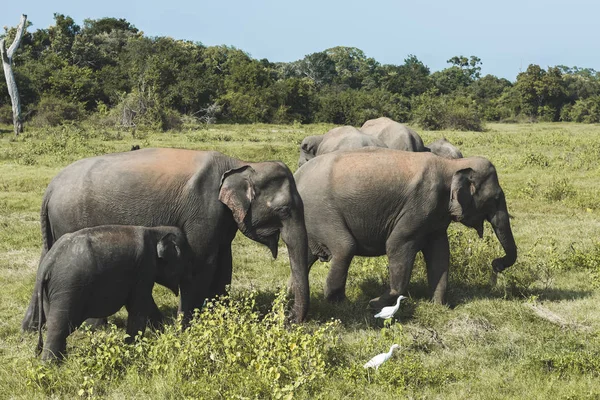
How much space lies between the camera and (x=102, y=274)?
607 cm

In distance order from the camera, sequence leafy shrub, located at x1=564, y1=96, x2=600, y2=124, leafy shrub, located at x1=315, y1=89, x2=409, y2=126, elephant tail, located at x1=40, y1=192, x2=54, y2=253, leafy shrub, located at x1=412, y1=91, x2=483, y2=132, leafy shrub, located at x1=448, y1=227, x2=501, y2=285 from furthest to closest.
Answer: leafy shrub, located at x1=564, y1=96, x2=600, y2=124
leafy shrub, located at x1=315, y1=89, x2=409, y2=126
leafy shrub, located at x1=412, y1=91, x2=483, y2=132
leafy shrub, located at x1=448, y1=227, x2=501, y2=285
elephant tail, located at x1=40, y1=192, x2=54, y2=253

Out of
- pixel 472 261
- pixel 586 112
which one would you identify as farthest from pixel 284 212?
pixel 586 112

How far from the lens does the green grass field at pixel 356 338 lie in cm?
561

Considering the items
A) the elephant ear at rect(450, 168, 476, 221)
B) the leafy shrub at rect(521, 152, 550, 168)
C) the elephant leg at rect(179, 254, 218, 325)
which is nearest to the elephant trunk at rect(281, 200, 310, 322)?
the elephant leg at rect(179, 254, 218, 325)

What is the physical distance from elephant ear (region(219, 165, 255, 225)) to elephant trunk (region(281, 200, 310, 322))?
420 millimetres

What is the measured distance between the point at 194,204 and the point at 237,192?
1.37 feet

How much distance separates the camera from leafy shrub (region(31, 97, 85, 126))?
2892 centimetres

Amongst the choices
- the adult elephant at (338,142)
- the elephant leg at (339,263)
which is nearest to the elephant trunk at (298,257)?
the elephant leg at (339,263)

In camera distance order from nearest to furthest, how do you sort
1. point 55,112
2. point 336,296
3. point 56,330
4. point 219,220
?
point 56,330
point 219,220
point 336,296
point 55,112

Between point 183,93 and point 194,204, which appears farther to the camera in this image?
point 183,93

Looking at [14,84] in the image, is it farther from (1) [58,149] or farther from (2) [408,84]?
(2) [408,84]

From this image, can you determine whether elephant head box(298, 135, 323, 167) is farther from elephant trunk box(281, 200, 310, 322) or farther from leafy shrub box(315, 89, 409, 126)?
leafy shrub box(315, 89, 409, 126)

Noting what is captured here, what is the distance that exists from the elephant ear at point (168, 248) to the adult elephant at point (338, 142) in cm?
709

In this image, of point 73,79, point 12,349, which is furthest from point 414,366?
point 73,79
